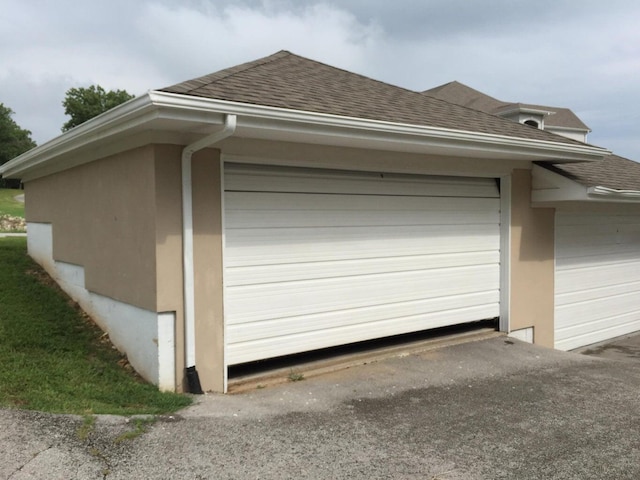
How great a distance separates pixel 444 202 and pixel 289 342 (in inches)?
113

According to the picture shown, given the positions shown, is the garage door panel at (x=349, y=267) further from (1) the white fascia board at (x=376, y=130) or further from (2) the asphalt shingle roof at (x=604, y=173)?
(2) the asphalt shingle roof at (x=604, y=173)

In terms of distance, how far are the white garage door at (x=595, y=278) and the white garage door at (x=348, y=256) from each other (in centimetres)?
173

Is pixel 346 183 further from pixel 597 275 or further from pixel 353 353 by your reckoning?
pixel 597 275

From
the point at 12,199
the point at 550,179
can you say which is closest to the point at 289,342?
the point at 550,179

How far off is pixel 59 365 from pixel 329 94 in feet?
12.9

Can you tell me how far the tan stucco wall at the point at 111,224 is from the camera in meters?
4.85

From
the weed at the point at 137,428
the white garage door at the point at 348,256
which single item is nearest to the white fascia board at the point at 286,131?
the white garage door at the point at 348,256

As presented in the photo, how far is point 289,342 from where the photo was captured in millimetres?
5664

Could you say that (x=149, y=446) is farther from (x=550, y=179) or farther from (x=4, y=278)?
(x=550, y=179)

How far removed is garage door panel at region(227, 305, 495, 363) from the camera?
212 inches

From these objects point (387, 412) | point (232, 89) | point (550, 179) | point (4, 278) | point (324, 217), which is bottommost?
point (387, 412)

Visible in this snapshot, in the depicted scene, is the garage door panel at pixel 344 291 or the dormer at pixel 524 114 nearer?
the garage door panel at pixel 344 291

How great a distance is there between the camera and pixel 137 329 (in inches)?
201

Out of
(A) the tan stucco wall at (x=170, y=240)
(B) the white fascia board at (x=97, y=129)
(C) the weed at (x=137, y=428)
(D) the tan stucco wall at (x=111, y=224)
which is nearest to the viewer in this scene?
(C) the weed at (x=137, y=428)
